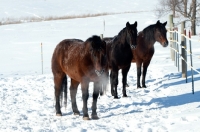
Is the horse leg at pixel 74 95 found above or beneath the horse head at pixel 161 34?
beneath

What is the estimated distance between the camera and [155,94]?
879cm

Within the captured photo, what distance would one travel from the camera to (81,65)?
6.52 meters

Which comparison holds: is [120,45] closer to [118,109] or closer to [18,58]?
[118,109]

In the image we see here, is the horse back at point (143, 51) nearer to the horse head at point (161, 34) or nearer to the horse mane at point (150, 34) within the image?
the horse mane at point (150, 34)

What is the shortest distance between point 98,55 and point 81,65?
540mm

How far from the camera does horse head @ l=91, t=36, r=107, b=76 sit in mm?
6055

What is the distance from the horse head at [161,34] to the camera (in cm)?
966

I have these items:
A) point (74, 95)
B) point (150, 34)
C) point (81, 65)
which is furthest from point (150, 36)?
point (81, 65)

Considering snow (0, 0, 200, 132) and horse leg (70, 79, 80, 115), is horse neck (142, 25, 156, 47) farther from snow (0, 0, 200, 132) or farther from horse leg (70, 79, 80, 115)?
horse leg (70, 79, 80, 115)

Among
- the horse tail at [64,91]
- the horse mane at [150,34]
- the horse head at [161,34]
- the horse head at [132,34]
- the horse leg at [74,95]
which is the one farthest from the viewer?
the horse mane at [150,34]

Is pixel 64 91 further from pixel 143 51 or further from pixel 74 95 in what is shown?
pixel 143 51

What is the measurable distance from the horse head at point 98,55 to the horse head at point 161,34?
3.85 meters

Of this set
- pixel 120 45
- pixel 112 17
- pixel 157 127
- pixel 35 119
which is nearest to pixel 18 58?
pixel 120 45

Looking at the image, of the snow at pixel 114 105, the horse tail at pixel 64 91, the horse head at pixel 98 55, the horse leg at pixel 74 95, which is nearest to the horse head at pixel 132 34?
the snow at pixel 114 105
